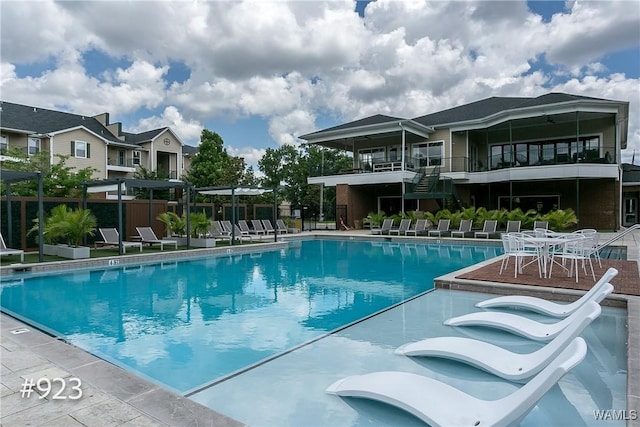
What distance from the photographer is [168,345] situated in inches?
212

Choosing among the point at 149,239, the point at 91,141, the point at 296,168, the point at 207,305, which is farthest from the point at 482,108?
the point at 91,141

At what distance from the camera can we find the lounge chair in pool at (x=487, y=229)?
1942cm

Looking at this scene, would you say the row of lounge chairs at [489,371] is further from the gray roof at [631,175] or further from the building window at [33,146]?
the building window at [33,146]

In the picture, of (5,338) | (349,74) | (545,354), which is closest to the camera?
(545,354)

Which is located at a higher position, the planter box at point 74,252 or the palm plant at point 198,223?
the palm plant at point 198,223

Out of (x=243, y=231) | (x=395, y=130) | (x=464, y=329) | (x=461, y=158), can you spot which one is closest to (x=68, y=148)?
(x=243, y=231)

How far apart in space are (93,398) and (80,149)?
32.3 metres

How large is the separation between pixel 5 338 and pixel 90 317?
196cm

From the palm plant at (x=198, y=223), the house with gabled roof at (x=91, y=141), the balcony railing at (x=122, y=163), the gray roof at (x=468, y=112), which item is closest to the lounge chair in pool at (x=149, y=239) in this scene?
the palm plant at (x=198, y=223)

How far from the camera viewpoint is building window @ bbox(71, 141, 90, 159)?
30.3 m

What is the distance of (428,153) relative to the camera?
27031mm

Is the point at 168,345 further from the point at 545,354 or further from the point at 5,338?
the point at 545,354

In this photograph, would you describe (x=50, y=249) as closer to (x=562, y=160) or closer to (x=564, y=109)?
(x=564, y=109)

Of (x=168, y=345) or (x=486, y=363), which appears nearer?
(x=486, y=363)
